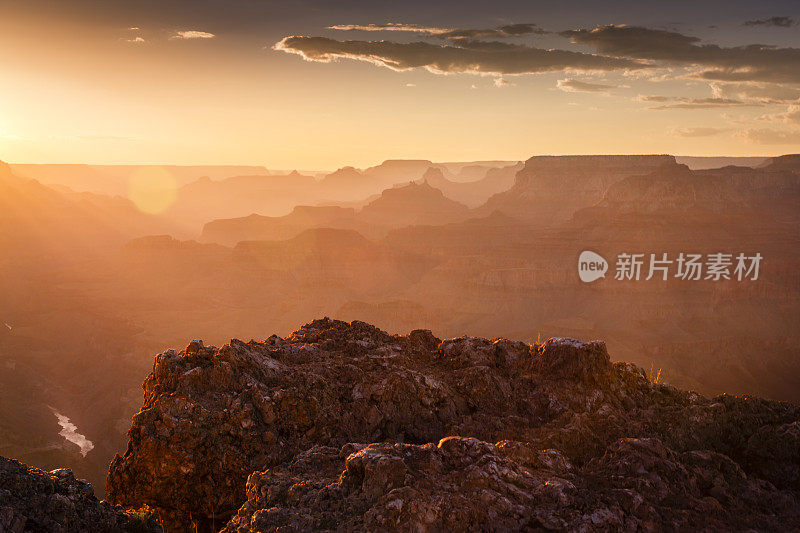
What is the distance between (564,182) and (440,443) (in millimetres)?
150135

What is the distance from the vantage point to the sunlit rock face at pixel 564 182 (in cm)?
13950

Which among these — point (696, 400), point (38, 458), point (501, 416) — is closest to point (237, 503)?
point (501, 416)

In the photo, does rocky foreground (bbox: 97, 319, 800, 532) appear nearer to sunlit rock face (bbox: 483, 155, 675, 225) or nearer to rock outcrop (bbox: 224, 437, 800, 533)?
rock outcrop (bbox: 224, 437, 800, 533)

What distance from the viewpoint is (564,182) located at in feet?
489

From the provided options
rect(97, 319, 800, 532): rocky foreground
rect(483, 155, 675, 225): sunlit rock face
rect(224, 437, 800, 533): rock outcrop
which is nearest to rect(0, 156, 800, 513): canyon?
rect(483, 155, 675, 225): sunlit rock face

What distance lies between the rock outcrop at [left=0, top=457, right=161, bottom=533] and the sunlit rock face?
13316 cm

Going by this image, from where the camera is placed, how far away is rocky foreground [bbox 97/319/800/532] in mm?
6727

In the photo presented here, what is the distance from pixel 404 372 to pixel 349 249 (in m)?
101

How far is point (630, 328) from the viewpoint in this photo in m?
77.4

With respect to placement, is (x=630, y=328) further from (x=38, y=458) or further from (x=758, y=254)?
(x=38, y=458)
